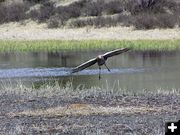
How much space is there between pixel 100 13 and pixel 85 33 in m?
6.58

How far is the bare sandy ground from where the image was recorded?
3928 cm

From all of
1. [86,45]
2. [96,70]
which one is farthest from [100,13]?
[96,70]

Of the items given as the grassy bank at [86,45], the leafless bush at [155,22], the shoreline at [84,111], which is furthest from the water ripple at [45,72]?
the leafless bush at [155,22]

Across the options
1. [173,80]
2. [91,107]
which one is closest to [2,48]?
[173,80]

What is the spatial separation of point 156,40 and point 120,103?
22.6m

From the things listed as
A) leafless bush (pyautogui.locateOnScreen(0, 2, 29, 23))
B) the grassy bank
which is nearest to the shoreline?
the grassy bank

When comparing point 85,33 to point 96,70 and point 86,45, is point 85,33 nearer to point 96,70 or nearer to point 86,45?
point 86,45

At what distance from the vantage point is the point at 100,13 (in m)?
46.8

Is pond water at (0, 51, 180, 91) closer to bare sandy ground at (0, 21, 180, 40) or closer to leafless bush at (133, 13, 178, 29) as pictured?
bare sandy ground at (0, 21, 180, 40)

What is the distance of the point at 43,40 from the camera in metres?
39.7

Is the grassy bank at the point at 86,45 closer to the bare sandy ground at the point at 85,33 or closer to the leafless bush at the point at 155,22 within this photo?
the bare sandy ground at the point at 85,33

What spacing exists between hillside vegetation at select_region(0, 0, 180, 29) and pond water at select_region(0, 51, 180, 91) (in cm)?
613

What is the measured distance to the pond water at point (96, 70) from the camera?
22922mm

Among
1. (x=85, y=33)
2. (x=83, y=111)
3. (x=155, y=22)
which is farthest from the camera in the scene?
(x=155, y=22)
